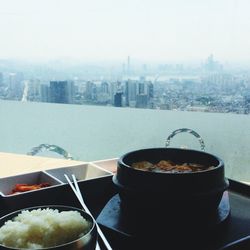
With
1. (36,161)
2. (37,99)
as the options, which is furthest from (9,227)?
(37,99)

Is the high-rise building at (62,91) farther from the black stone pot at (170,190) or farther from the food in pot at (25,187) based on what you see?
the black stone pot at (170,190)

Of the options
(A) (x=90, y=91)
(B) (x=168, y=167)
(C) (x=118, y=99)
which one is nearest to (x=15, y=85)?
(A) (x=90, y=91)

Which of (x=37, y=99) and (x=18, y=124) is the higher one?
(x=37, y=99)

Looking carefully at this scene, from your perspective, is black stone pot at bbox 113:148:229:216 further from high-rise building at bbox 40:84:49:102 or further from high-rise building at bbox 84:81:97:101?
high-rise building at bbox 40:84:49:102

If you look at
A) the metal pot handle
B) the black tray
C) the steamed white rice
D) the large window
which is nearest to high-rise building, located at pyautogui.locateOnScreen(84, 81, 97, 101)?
the large window

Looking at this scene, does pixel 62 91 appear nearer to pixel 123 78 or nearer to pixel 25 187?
pixel 123 78

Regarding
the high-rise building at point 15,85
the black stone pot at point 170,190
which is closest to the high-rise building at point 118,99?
the high-rise building at point 15,85

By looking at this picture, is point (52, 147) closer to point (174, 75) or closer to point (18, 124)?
point (18, 124)
